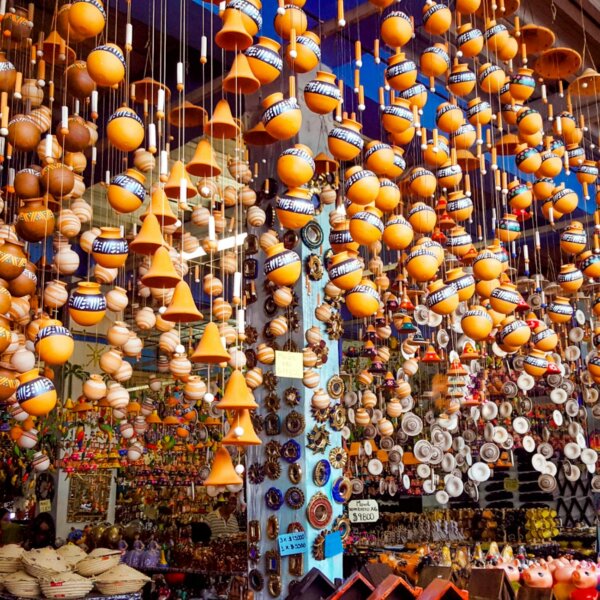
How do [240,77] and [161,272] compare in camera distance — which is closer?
[161,272]

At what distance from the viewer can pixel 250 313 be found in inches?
188

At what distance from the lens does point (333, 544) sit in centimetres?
443

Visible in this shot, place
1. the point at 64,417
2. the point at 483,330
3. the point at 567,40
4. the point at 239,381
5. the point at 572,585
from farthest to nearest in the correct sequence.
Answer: the point at 64,417 → the point at 567,40 → the point at 572,585 → the point at 483,330 → the point at 239,381

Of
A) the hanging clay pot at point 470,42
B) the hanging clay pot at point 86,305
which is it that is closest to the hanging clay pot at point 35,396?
the hanging clay pot at point 86,305

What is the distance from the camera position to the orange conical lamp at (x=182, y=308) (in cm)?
235

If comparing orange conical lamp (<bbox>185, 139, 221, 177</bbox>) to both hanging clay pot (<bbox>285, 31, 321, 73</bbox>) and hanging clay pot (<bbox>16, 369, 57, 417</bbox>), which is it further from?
hanging clay pot (<bbox>16, 369, 57, 417</bbox>)

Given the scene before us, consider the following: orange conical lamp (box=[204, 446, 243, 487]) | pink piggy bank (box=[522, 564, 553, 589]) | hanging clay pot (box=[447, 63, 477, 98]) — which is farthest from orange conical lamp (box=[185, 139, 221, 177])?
pink piggy bank (box=[522, 564, 553, 589])

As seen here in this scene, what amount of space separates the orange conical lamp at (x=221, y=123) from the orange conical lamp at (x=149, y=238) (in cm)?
39

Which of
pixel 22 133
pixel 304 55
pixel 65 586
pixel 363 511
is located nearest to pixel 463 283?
pixel 304 55

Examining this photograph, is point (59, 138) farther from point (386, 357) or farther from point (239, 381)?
point (386, 357)

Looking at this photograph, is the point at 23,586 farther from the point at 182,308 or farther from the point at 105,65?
the point at 105,65

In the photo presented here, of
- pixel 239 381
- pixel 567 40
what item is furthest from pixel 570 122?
pixel 239 381

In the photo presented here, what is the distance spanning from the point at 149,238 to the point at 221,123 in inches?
19.6

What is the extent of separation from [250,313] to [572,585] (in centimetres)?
236
